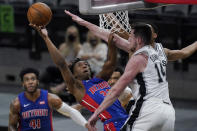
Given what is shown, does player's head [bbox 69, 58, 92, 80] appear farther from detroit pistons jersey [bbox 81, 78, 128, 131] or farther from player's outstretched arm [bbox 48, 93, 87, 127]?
player's outstretched arm [bbox 48, 93, 87, 127]

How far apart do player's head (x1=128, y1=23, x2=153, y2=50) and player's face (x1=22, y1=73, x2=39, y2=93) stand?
2001 millimetres

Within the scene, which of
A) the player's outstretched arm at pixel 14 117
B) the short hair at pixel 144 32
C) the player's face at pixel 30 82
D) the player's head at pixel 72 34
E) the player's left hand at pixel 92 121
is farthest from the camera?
the player's head at pixel 72 34

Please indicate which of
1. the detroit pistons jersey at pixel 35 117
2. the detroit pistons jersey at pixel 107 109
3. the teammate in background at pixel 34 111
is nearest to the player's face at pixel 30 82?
the teammate in background at pixel 34 111

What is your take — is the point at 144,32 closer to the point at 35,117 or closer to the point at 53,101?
the point at 53,101

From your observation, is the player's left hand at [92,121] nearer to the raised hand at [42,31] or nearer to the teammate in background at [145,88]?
the teammate in background at [145,88]

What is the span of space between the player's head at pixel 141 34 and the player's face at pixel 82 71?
126 centimetres

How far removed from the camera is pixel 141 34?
5.74 metres

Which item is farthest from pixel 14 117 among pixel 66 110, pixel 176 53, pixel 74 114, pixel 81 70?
pixel 176 53

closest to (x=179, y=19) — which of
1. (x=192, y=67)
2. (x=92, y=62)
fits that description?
(x=192, y=67)

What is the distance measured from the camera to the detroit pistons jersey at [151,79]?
18.6 feet

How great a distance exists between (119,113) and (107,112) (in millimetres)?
131

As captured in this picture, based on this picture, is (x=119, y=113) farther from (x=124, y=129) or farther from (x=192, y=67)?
(x=192, y=67)

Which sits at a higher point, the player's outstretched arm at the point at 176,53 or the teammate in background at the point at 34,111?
the player's outstretched arm at the point at 176,53

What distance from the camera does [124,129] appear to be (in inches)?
232
